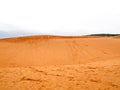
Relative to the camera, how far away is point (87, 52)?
1032 cm

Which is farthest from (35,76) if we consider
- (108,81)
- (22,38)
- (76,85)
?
(22,38)

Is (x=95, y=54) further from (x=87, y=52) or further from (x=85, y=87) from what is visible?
(x=85, y=87)

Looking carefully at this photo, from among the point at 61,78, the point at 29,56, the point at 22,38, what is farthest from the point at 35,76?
the point at 22,38

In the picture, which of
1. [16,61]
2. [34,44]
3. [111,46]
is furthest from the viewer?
[34,44]

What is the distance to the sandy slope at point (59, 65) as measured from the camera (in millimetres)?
5105

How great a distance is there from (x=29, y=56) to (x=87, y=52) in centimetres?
320

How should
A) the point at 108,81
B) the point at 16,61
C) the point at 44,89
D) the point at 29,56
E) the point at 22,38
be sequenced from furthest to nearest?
the point at 22,38
the point at 29,56
the point at 16,61
the point at 108,81
the point at 44,89

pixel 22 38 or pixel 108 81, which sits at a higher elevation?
pixel 22 38

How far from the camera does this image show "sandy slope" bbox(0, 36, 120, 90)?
5.11 metres

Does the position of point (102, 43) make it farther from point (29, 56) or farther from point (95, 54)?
point (29, 56)

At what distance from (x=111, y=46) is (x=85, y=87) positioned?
23.4ft

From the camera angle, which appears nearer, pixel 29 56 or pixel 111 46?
pixel 29 56

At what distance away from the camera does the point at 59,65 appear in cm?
799

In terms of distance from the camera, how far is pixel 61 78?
560cm
